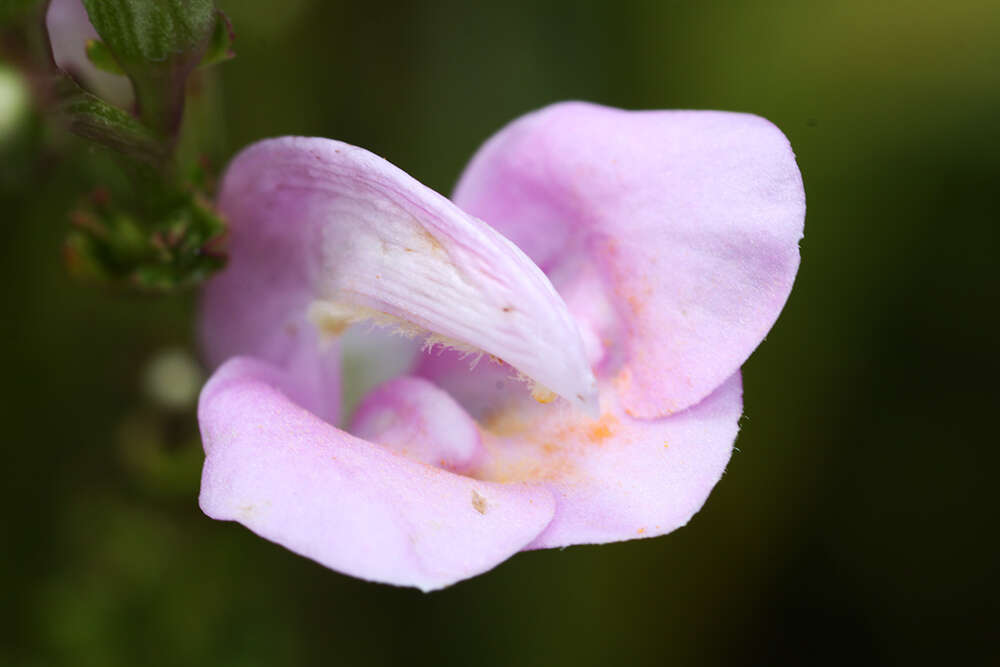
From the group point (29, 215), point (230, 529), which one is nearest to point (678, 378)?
point (230, 529)

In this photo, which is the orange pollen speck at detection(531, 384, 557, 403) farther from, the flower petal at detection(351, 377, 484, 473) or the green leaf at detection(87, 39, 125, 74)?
the green leaf at detection(87, 39, 125, 74)

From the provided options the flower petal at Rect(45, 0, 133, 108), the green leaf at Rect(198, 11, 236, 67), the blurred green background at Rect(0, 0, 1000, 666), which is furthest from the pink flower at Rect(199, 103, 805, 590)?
the blurred green background at Rect(0, 0, 1000, 666)

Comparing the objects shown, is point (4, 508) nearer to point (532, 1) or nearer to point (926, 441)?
point (532, 1)

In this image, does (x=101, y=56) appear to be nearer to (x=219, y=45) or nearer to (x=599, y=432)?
(x=219, y=45)

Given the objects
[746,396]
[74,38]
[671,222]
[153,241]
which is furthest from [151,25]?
[746,396]

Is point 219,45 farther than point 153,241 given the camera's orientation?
No

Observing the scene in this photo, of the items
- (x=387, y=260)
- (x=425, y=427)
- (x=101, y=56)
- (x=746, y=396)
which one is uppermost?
(x=101, y=56)

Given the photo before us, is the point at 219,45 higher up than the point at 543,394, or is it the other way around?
the point at 219,45
